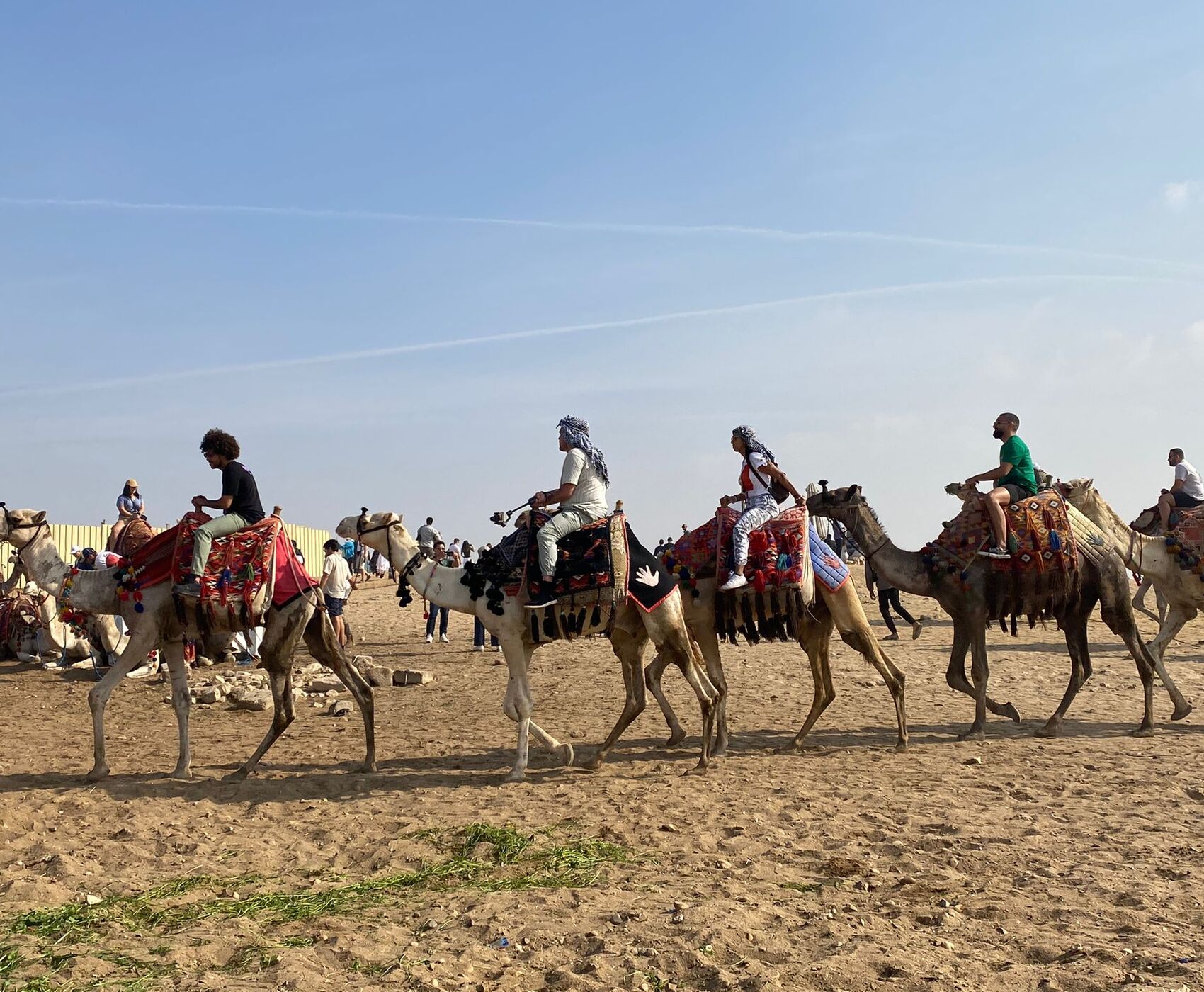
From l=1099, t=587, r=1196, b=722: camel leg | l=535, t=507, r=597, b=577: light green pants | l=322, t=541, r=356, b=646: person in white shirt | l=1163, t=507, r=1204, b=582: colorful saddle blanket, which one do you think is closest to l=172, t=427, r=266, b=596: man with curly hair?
l=535, t=507, r=597, b=577: light green pants

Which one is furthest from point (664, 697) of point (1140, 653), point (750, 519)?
point (1140, 653)

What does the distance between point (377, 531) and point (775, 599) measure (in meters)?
3.94

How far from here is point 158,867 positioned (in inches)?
278

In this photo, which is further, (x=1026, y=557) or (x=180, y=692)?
(x=1026, y=557)

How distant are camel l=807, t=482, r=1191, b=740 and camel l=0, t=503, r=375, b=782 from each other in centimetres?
589

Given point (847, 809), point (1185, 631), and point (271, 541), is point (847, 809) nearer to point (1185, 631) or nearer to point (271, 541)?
point (271, 541)

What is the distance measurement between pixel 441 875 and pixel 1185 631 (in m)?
21.9

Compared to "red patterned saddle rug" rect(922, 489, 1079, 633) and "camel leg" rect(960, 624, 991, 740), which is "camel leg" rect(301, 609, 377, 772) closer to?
"camel leg" rect(960, 624, 991, 740)

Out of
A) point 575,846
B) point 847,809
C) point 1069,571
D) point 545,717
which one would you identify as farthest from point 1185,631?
point 575,846

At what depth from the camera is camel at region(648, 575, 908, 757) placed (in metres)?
10.7

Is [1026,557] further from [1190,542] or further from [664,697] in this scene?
[664,697]

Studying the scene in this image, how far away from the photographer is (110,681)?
32.2 ft

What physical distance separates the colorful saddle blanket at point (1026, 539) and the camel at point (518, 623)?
3372 mm

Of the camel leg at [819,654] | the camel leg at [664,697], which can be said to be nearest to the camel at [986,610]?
the camel leg at [819,654]
